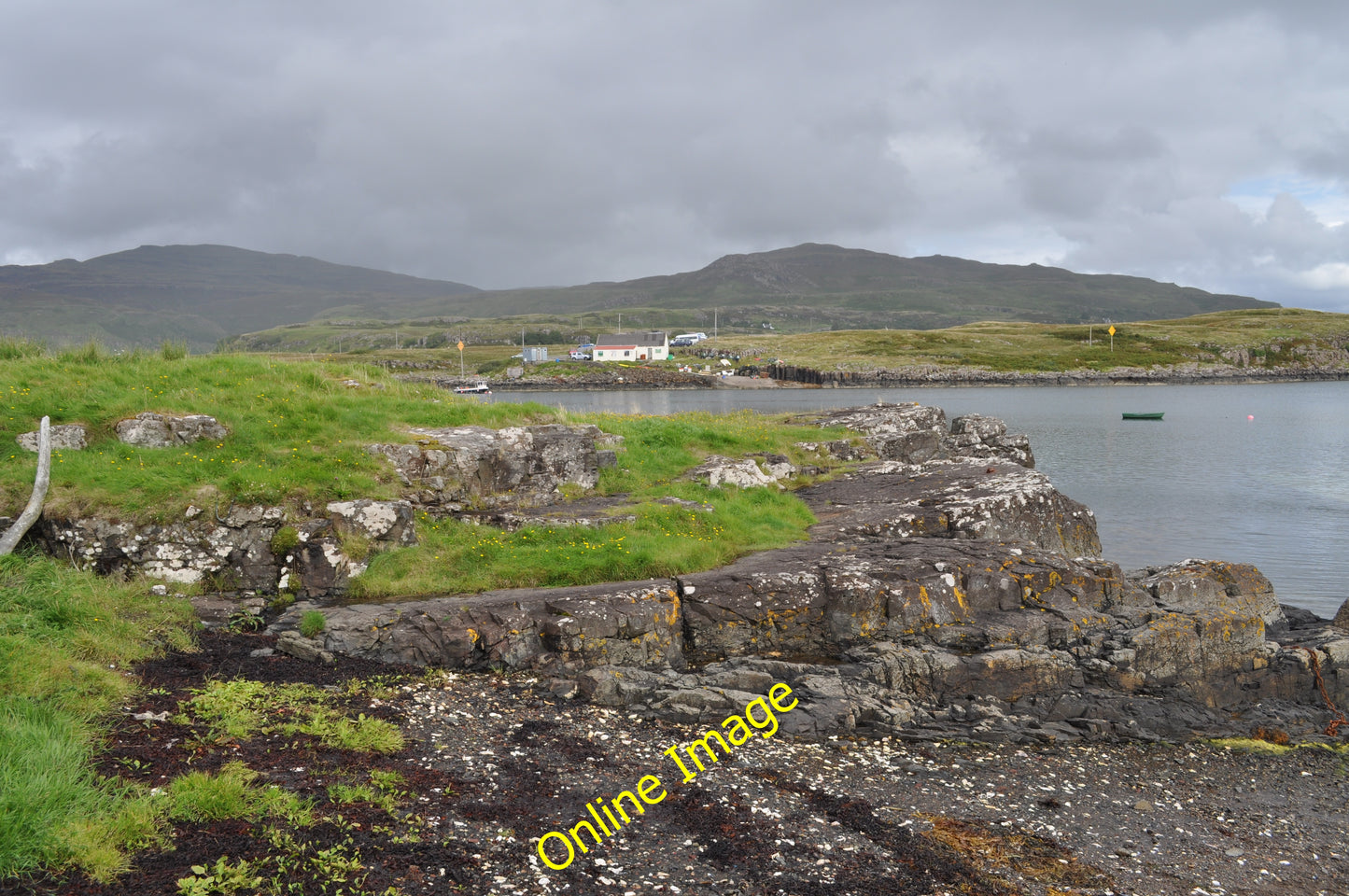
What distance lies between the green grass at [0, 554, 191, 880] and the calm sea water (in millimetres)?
26670

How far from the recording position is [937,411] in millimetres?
35625

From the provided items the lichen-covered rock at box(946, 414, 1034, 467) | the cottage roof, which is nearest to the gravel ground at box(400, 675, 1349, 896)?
the lichen-covered rock at box(946, 414, 1034, 467)

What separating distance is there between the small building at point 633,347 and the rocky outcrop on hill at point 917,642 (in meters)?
138

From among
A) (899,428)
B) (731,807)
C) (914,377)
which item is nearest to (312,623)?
(731,807)

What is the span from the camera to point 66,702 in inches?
321

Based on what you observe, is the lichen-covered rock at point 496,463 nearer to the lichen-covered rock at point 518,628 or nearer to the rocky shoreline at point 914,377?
the lichen-covered rock at point 518,628

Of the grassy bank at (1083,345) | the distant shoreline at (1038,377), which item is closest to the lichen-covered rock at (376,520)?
the distant shoreline at (1038,377)

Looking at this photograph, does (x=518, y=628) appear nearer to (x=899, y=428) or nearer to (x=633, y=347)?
(x=899, y=428)

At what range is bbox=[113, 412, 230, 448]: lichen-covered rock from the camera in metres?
15.8

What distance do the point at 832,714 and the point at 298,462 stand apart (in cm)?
1184

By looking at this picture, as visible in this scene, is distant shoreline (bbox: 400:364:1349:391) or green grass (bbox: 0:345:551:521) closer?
green grass (bbox: 0:345:551:521)

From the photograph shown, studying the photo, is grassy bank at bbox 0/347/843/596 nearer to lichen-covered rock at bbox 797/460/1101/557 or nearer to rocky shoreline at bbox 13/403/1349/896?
rocky shoreline at bbox 13/403/1349/896

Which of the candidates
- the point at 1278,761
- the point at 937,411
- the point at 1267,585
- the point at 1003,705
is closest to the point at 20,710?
the point at 1003,705

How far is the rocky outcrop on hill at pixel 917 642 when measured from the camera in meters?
12.0
